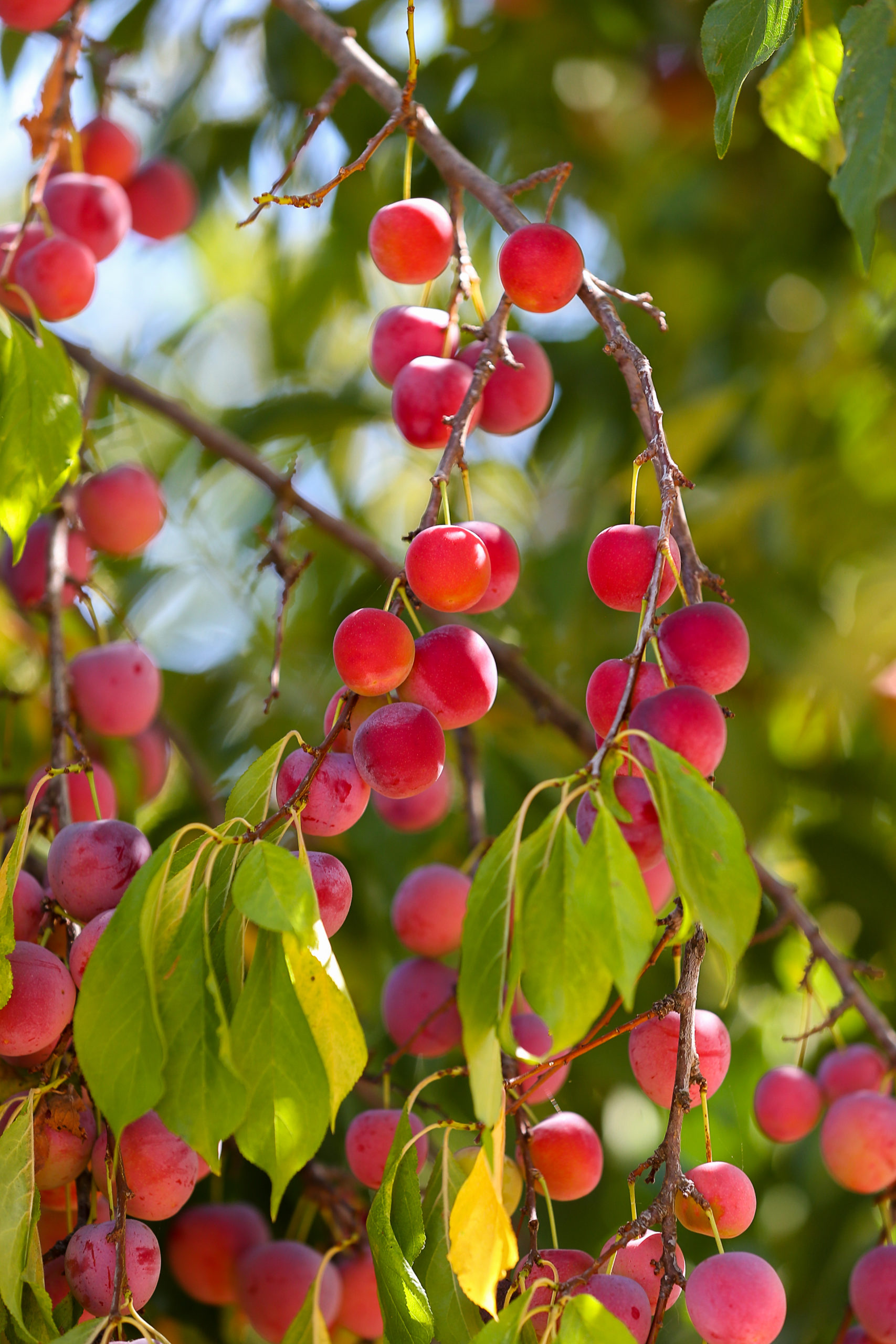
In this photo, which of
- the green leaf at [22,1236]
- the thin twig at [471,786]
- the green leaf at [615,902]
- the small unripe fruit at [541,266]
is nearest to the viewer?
the green leaf at [615,902]

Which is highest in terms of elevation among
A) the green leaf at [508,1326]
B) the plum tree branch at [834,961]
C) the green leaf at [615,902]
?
the green leaf at [615,902]

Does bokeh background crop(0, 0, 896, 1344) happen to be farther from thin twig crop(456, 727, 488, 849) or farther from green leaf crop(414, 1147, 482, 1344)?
green leaf crop(414, 1147, 482, 1344)

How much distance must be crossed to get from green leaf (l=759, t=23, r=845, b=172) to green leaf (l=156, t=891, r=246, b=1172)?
723mm

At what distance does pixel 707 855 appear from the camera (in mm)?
479

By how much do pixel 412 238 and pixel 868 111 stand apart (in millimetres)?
291

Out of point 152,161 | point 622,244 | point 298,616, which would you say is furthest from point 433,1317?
point 622,244

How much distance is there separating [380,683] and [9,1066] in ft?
1.06

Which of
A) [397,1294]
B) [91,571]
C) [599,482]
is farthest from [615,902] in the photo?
[599,482]

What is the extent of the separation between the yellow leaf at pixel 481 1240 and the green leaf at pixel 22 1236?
206 mm

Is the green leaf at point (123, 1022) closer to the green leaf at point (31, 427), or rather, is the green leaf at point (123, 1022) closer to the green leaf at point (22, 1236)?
the green leaf at point (22, 1236)

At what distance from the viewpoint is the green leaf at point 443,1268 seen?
0.61 meters

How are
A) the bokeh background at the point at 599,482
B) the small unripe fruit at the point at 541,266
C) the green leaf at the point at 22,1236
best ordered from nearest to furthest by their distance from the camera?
1. the green leaf at the point at 22,1236
2. the small unripe fruit at the point at 541,266
3. the bokeh background at the point at 599,482

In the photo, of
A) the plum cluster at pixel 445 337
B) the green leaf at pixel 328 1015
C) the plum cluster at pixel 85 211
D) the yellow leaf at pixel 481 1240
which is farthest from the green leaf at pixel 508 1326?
the plum cluster at pixel 85 211

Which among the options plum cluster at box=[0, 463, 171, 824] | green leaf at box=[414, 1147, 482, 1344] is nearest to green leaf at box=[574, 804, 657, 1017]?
green leaf at box=[414, 1147, 482, 1344]
